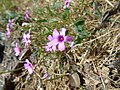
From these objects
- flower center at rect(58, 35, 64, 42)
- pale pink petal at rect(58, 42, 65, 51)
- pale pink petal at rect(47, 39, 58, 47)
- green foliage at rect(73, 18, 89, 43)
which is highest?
green foliage at rect(73, 18, 89, 43)

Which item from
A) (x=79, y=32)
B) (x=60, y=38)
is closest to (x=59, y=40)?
(x=60, y=38)

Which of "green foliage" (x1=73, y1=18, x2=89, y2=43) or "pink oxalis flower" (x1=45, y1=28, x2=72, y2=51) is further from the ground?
"green foliage" (x1=73, y1=18, x2=89, y2=43)

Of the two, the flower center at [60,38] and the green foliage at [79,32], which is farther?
the green foliage at [79,32]

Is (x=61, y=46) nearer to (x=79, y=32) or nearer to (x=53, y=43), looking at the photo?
(x=53, y=43)

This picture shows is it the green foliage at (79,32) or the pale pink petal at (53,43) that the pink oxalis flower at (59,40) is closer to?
the pale pink petal at (53,43)

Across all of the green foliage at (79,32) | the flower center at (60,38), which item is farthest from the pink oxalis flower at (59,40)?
the green foliage at (79,32)

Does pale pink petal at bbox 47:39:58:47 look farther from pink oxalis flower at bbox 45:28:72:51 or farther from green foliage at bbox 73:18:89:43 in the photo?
green foliage at bbox 73:18:89:43

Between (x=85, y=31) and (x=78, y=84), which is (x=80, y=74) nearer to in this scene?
(x=78, y=84)

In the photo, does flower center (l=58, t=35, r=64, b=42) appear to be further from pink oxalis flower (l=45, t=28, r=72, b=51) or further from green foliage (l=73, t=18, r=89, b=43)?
green foliage (l=73, t=18, r=89, b=43)

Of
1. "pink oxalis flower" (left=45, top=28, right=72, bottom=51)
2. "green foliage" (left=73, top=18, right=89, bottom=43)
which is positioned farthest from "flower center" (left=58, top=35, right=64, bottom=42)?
"green foliage" (left=73, top=18, right=89, bottom=43)

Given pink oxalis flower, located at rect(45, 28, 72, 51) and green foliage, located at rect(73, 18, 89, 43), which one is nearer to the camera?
pink oxalis flower, located at rect(45, 28, 72, 51)

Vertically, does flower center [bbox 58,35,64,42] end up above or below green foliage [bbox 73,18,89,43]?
below
